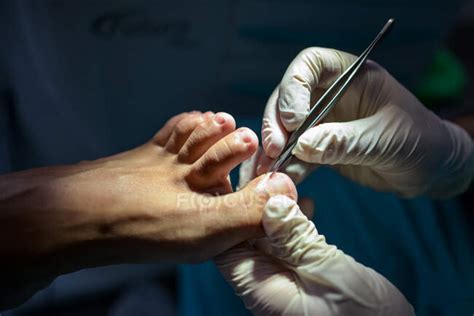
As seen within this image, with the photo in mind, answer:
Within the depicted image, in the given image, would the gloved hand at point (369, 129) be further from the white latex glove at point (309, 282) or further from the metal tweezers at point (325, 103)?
the white latex glove at point (309, 282)

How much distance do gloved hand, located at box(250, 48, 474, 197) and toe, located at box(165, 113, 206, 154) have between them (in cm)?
18

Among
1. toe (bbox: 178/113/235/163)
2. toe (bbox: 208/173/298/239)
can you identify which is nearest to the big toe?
toe (bbox: 208/173/298/239)

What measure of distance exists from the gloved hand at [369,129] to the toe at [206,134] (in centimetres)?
9

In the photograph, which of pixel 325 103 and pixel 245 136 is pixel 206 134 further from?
pixel 325 103

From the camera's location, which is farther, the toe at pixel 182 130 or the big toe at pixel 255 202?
the toe at pixel 182 130

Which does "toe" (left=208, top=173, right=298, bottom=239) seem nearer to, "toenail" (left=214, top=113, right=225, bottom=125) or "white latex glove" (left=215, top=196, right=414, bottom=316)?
"white latex glove" (left=215, top=196, right=414, bottom=316)

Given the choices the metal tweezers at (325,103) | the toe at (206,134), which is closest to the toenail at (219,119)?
the toe at (206,134)

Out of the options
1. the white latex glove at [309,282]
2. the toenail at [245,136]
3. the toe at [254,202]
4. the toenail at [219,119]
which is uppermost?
the toenail at [219,119]

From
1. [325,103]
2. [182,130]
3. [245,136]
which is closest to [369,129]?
[325,103]

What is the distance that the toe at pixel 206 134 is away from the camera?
94 centimetres

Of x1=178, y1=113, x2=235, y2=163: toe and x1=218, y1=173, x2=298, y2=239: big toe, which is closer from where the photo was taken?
x1=218, y1=173, x2=298, y2=239: big toe

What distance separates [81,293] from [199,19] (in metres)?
0.94

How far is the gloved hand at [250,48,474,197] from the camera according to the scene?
873mm

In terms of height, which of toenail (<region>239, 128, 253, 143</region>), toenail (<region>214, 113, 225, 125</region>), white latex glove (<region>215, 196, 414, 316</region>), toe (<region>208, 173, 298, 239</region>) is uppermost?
toenail (<region>214, 113, 225, 125</region>)
